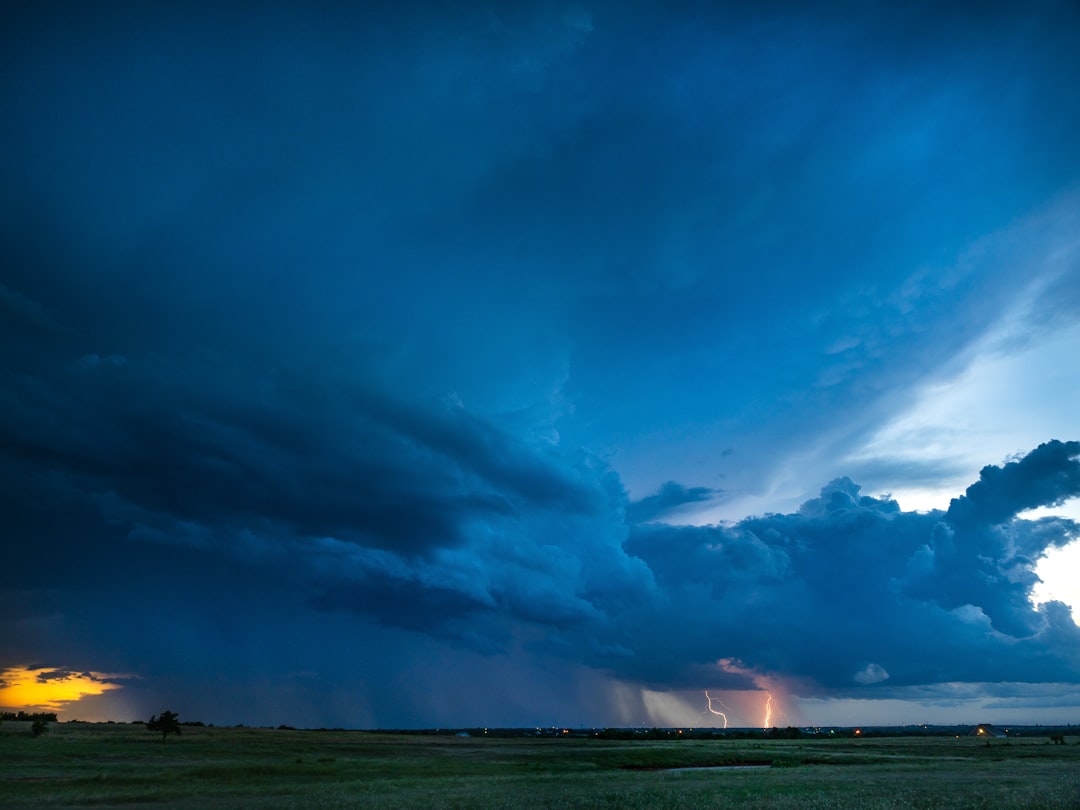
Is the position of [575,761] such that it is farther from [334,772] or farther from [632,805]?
[632,805]

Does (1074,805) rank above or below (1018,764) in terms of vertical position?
above

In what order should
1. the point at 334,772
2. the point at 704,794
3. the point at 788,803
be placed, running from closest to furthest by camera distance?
the point at 788,803 → the point at 704,794 → the point at 334,772

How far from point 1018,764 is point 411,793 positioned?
239 ft

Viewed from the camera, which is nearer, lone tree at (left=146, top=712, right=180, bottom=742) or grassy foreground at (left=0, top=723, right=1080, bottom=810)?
grassy foreground at (left=0, top=723, right=1080, bottom=810)

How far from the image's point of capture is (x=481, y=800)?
44.8 meters

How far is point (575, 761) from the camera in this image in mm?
90062

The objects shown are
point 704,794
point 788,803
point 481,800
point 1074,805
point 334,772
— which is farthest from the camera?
point 334,772

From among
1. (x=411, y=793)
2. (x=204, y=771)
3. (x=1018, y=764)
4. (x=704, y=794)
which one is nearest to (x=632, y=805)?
(x=704, y=794)

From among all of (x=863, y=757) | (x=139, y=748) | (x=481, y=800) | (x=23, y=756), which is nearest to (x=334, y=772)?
(x=481, y=800)

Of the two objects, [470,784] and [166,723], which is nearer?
[470,784]

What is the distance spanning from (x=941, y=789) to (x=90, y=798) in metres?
62.7

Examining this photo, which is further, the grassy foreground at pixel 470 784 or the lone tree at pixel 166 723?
the lone tree at pixel 166 723

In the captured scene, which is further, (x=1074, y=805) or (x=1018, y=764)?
(x=1018, y=764)

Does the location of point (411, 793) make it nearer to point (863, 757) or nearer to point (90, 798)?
point (90, 798)
